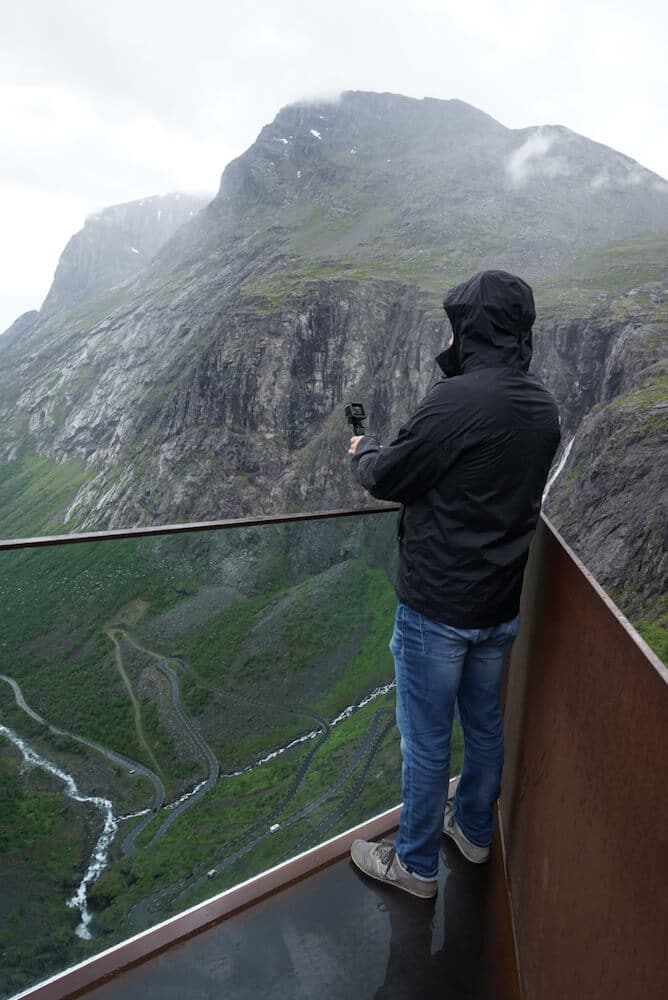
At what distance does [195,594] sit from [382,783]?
1.23 m

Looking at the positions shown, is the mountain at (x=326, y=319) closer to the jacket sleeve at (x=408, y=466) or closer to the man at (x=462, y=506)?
the man at (x=462, y=506)

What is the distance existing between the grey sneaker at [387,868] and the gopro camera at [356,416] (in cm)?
168

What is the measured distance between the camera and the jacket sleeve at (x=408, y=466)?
1892mm

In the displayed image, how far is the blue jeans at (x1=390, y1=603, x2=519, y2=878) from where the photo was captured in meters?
2.11

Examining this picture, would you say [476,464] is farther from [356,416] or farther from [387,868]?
[387,868]

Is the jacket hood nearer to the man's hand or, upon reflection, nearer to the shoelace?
the man's hand

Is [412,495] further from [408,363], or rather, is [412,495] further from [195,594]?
[408,363]

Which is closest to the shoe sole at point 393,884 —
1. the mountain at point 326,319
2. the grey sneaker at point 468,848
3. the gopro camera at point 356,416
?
the grey sneaker at point 468,848

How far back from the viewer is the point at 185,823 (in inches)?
92.4

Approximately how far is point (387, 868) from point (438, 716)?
77 cm

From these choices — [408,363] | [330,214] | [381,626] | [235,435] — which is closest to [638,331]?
[408,363]

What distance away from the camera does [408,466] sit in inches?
75.4

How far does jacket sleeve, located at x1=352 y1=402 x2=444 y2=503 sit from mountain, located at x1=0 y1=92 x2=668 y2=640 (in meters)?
20.9

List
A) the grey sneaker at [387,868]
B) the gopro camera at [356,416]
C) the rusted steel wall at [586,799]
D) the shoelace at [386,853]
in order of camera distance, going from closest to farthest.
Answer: the rusted steel wall at [586,799] < the grey sneaker at [387,868] < the shoelace at [386,853] < the gopro camera at [356,416]
